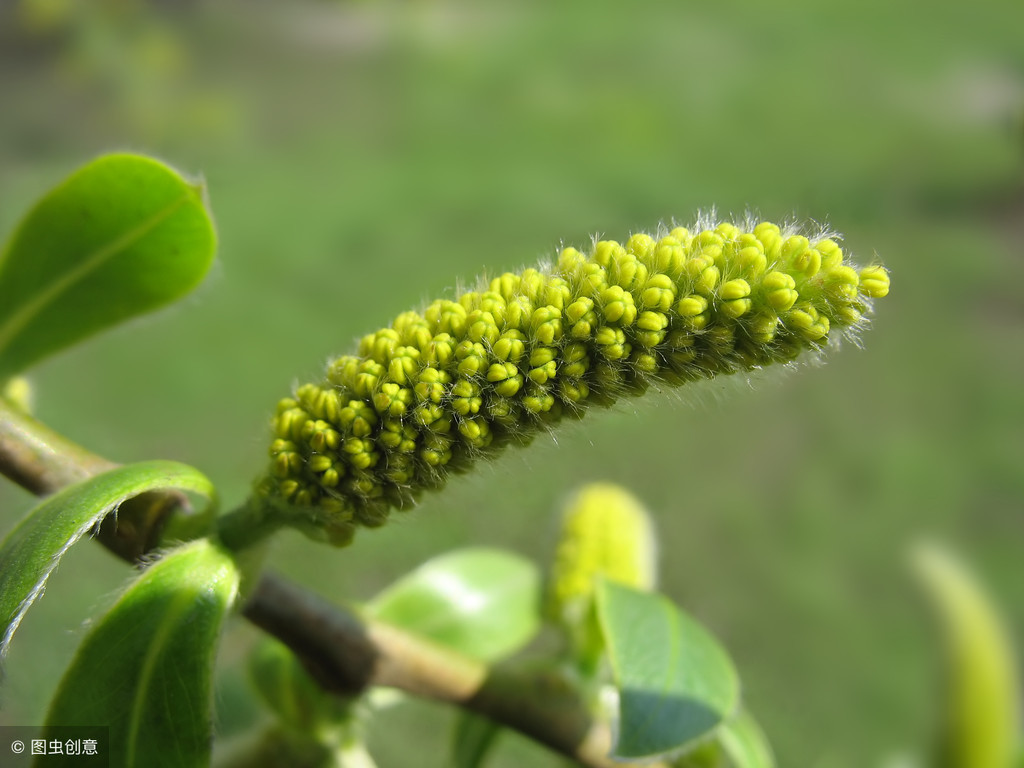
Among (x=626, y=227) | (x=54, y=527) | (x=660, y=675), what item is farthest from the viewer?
(x=626, y=227)

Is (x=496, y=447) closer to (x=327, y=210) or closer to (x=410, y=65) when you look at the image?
(x=327, y=210)

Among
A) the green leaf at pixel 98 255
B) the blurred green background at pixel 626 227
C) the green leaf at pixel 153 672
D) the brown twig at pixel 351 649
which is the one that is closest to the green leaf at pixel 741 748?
the brown twig at pixel 351 649

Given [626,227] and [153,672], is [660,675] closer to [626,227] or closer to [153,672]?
[153,672]

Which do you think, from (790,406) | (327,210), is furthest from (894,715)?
(327,210)

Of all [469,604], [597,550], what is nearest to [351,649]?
[469,604]

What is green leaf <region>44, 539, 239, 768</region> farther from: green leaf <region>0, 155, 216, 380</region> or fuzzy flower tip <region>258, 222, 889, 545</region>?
green leaf <region>0, 155, 216, 380</region>
